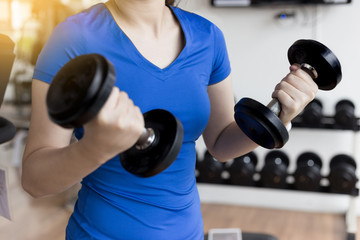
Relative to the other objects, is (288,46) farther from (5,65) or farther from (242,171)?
(5,65)

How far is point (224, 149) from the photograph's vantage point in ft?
2.93

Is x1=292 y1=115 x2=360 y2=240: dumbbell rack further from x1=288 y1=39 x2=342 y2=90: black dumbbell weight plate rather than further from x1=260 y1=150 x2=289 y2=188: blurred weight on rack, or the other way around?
x1=288 y1=39 x2=342 y2=90: black dumbbell weight plate

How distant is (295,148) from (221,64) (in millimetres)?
2077

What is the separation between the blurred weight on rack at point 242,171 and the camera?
2.51 meters

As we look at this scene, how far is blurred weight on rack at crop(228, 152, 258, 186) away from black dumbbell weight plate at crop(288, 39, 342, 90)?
5.54 ft

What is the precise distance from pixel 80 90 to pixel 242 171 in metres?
2.11

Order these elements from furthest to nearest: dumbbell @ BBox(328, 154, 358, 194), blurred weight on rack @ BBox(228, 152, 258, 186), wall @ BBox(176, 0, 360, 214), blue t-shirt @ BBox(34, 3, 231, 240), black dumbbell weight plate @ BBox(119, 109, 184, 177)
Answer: wall @ BBox(176, 0, 360, 214) → blurred weight on rack @ BBox(228, 152, 258, 186) → dumbbell @ BBox(328, 154, 358, 194) → blue t-shirt @ BBox(34, 3, 231, 240) → black dumbbell weight plate @ BBox(119, 109, 184, 177)

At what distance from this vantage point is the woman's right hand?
0.48 metres

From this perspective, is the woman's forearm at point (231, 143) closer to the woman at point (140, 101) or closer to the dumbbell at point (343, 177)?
the woman at point (140, 101)

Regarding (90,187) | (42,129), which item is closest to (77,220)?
(90,187)

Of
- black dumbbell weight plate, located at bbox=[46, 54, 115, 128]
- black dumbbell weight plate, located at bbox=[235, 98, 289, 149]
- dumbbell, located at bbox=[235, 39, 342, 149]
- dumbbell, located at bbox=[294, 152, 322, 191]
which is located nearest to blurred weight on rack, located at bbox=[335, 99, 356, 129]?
dumbbell, located at bbox=[294, 152, 322, 191]

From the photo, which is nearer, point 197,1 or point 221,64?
point 221,64

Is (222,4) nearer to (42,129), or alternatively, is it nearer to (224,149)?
(224,149)

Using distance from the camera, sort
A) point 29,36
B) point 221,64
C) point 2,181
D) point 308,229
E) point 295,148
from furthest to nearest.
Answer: point 29,36 → point 295,148 → point 308,229 → point 221,64 → point 2,181
